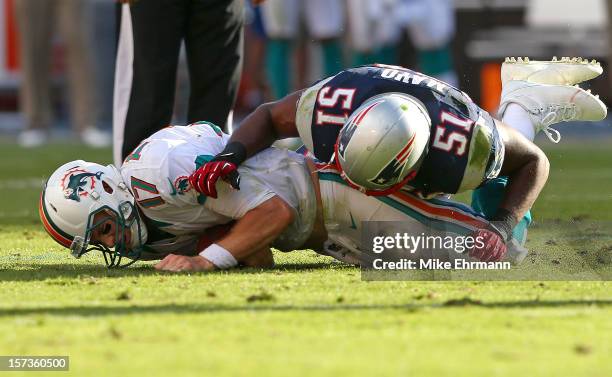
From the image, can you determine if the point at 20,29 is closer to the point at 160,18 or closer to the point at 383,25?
the point at 383,25

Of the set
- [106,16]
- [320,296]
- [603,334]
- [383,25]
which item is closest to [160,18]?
[320,296]

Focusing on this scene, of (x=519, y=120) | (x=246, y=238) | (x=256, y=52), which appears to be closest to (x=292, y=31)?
(x=256, y=52)

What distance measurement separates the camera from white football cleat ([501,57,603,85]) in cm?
596

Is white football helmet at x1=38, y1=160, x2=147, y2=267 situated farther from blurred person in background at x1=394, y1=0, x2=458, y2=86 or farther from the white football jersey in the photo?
blurred person in background at x1=394, y1=0, x2=458, y2=86

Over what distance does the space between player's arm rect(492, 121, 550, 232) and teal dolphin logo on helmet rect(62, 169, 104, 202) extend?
152 cm

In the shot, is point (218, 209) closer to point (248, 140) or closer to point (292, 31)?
point (248, 140)

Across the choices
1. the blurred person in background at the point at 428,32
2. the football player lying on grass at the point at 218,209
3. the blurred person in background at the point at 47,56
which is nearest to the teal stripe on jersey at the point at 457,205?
the football player lying on grass at the point at 218,209

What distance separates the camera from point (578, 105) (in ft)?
19.3

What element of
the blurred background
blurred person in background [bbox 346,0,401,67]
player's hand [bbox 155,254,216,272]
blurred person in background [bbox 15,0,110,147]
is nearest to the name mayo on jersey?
player's hand [bbox 155,254,216,272]

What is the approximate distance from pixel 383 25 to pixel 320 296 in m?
9.27

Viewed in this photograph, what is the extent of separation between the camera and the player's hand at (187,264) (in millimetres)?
4957

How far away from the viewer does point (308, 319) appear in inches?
148

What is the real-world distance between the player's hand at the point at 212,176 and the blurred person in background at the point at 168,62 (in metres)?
1.63

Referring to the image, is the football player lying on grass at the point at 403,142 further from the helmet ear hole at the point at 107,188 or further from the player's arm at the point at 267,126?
the helmet ear hole at the point at 107,188
